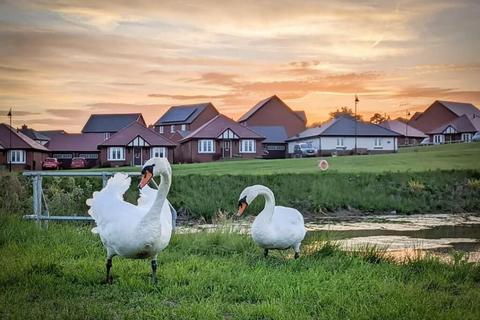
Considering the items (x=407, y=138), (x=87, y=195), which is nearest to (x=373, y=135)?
A: (x=407, y=138)

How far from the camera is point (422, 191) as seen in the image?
68.4ft

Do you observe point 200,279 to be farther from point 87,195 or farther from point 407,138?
point 407,138

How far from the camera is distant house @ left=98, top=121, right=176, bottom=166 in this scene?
30234mm

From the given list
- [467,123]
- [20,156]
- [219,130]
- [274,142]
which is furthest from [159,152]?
[20,156]

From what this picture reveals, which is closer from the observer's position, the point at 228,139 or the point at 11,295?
the point at 11,295

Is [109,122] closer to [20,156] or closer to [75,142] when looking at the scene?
[75,142]

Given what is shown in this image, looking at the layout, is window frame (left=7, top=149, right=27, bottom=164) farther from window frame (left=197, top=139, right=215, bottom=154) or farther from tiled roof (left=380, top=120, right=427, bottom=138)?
tiled roof (left=380, top=120, right=427, bottom=138)

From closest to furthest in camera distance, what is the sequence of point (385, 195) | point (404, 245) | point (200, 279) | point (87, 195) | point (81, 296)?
point (81, 296), point (200, 279), point (404, 245), point (87, 195), point (385, 195)

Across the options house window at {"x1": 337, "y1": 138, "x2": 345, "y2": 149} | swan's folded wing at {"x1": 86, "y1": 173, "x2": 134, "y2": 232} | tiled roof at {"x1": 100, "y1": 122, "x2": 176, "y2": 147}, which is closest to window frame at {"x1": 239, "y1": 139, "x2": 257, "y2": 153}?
tiled roof at {"x1": 100, "y1": 122, "x2": 176, "y2": 147}

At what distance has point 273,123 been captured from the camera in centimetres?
4628

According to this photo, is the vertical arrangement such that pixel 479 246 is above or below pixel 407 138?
below

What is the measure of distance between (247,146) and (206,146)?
312 cm

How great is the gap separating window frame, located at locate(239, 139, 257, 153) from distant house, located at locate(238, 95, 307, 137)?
4.48 metres

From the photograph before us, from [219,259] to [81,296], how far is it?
1979 mm
